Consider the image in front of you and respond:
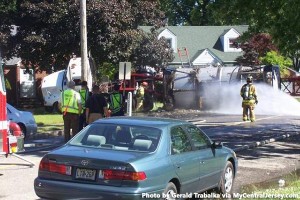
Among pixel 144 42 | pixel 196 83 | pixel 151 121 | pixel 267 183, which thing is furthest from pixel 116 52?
pixel 151 121

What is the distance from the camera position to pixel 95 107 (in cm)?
1548

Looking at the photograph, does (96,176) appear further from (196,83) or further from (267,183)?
(196,83)

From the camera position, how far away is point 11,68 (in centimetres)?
3906

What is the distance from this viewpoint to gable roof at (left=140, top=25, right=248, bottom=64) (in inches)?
2306

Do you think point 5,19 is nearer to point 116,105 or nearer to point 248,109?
point 248,109

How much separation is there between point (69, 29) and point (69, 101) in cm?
1211

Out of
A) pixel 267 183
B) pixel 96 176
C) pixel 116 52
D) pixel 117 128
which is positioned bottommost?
pixel 267 183

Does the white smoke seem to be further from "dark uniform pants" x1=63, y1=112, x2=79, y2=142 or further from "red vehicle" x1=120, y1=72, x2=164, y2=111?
"dark uniform pants" x1=63, y1=112, x2=79, y2=142

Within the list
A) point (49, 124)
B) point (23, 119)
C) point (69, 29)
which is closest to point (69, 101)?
point (23, 119)

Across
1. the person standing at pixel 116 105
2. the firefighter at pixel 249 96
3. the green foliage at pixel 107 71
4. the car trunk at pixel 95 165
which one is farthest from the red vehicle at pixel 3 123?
the green foliage at pixel 107 71

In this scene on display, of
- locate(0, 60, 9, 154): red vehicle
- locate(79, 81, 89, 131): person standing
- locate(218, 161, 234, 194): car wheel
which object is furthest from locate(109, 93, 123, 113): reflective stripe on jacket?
locate(218, 161, 234, 194): car wheel

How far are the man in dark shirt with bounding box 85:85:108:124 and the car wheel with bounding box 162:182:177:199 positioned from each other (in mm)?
7424

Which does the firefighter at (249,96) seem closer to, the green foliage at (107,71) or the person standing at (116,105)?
the person standing at (116,105)

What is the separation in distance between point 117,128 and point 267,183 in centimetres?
403
